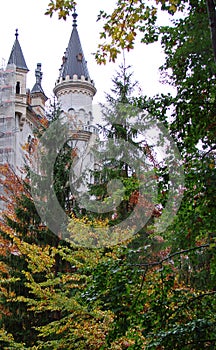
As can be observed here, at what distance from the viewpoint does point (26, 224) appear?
15188mm

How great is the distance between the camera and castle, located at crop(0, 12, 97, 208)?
31.5m

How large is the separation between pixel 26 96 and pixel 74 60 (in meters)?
4.17

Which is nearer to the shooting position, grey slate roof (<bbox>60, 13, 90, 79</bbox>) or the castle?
the castle

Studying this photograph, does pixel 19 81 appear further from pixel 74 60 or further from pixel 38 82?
pixel 38 82

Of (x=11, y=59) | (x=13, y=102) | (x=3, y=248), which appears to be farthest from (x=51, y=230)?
(x=11, y=59)

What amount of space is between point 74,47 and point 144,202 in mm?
22121

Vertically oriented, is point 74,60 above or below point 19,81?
above

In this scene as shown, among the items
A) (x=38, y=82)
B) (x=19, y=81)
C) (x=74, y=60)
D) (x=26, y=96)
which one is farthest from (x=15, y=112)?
(x=38, y=82)

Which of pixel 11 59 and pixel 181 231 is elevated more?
pixel 11 59

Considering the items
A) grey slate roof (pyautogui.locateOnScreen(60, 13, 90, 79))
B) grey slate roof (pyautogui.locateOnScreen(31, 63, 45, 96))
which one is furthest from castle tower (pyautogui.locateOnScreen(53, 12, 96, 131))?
grey slate roof (pyautogui.locateOnScreen(31, 63, 45, 96))

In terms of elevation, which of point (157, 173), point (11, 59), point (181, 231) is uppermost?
point (11, 59)

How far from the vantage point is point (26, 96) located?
34094 millimetres

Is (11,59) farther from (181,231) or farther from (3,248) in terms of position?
(181,231)

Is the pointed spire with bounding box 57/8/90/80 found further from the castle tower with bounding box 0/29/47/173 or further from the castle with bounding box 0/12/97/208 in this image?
the castle tower with bounding box 0/29/47/173
